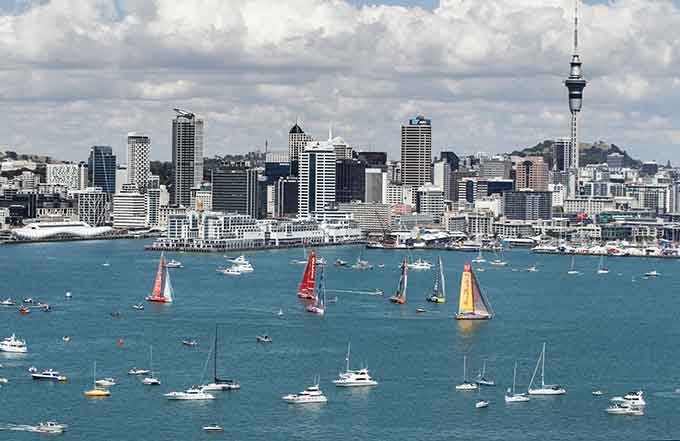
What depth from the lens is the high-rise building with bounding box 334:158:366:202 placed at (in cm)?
11331

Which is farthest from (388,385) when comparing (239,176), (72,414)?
(239,176)

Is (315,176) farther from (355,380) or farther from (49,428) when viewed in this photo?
(49,428)

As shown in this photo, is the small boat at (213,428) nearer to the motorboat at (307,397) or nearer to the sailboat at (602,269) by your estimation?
the motorboat at (307,397)

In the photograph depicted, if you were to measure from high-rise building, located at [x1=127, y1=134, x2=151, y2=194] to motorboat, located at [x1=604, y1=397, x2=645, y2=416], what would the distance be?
99747mm

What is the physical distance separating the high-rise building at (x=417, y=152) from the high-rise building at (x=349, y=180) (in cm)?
1112

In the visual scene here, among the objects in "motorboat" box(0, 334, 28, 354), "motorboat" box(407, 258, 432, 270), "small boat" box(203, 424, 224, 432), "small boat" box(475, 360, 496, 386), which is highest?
"motorboat" box(407, 258, 432, 270)

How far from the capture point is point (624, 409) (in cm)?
2798

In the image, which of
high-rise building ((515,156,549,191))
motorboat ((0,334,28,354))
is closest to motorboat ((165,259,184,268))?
motorboat ((0,334,28,354))

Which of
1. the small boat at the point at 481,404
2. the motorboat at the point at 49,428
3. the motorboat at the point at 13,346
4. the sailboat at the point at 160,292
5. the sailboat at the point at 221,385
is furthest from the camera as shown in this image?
the sailboat at the point at 160,292

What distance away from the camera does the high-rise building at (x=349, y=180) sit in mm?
113312

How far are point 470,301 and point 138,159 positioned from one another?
8986 cm

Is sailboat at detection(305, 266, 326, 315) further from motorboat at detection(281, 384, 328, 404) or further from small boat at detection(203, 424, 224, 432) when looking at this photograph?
small boat at detection(203, 424, 224, 432)

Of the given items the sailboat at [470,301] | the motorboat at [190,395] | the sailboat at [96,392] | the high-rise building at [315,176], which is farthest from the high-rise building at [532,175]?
the motorboat at [190,395]

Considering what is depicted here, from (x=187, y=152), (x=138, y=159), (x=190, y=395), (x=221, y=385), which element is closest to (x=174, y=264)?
(x=221, y=385)
